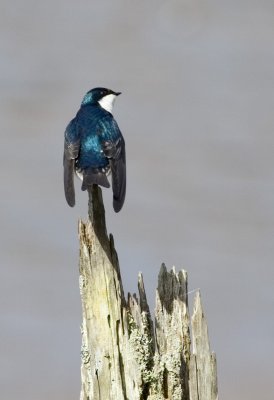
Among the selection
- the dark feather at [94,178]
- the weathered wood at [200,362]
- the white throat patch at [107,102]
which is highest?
the white throat patch at [107,102]

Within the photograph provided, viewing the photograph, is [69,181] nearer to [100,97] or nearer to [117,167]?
[117,167]

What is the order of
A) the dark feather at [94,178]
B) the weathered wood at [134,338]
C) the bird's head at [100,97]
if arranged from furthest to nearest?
the bird's head at [100,97], the dark feather at [94,178], the weathered wood at [134,338]

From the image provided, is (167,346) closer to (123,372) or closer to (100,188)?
(123,372)

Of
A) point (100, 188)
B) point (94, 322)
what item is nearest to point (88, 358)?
point (94, 322)

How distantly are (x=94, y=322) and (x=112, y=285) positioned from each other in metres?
0.17

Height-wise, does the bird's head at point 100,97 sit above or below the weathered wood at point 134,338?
above

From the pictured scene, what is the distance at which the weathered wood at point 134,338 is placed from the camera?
3172mm

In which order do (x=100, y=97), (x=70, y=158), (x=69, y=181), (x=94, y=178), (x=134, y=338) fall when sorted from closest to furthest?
(x=134, y=338) < (x=94, y=178) < (x=69, y=181) < (x=70, y=158) < (x=100, y=97)

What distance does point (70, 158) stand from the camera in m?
3.92

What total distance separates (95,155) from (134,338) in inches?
42.6

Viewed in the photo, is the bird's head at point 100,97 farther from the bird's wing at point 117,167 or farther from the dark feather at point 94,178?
the dark feather at point 94,178

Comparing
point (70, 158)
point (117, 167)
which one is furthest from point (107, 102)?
point (117, 167)

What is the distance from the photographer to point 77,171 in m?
3.86

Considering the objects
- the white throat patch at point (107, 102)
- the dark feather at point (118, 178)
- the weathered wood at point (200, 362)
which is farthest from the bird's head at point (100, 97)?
the weathered wood at point (200, 362)
